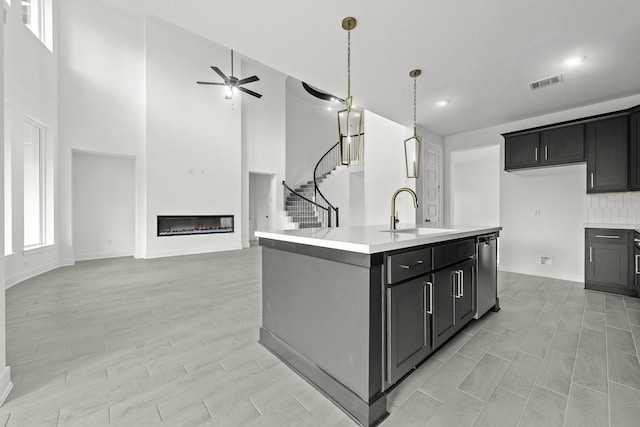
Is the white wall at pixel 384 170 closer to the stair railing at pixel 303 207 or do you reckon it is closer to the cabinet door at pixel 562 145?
the cabinet door at pixel 562 145

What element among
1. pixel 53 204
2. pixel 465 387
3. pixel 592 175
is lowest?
pixel 465 387

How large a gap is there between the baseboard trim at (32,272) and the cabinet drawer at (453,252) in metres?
5.51

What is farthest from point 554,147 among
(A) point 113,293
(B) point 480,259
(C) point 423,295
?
(A) point 113,293

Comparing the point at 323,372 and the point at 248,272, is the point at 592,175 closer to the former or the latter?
the point at 323,372

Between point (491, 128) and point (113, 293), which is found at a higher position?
point (491, 128)

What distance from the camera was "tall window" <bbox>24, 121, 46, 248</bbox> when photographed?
15.6ft

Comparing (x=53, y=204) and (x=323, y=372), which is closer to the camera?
(x=323, y=372)

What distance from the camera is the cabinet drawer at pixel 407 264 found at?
156 centimetres

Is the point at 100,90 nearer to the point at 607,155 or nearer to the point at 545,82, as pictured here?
the point at 545,82

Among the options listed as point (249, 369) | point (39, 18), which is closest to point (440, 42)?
point (249, 369)

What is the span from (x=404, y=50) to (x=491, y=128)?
3.30m

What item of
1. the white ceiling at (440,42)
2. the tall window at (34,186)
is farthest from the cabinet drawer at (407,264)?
the tall window at (34,186)

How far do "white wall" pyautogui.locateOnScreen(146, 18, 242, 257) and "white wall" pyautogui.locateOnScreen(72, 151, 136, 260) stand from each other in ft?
2.39

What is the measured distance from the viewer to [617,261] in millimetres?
3678
